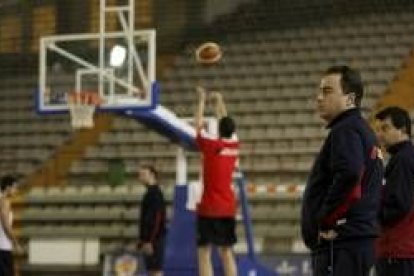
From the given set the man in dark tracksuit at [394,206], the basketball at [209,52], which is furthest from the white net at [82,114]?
the man in dark tracksuit at [394,206]

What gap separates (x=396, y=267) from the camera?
577 cm

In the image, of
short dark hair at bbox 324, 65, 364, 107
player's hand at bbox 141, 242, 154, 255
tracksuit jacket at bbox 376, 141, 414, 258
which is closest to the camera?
short dark hair at bbox 324, 65, 364, 107

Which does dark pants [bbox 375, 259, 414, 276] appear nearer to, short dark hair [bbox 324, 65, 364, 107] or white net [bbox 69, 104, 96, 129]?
short dark hair [bbox 324, 65, 364, 107]

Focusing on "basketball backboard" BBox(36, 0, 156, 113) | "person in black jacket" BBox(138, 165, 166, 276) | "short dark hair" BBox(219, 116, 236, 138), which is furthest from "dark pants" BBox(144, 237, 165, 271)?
"short dark hair" BBox(219, 116, 236, 138)

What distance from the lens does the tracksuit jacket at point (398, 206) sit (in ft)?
18.3

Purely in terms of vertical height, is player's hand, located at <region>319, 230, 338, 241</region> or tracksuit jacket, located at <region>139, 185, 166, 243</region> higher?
player's hand, located at <region>319, 230, 338, 241</region>

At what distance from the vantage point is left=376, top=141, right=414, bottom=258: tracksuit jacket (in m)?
5.57

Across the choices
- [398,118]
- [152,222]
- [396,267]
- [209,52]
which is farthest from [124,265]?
[398,118]

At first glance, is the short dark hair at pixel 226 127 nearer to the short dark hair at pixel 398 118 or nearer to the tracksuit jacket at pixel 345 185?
the short dark hair at pixel 398 118

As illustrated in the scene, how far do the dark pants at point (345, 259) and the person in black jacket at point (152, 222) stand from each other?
229 inches

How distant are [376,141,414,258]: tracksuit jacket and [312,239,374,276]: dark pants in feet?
2.64

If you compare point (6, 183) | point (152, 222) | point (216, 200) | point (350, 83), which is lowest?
point (152, 222)

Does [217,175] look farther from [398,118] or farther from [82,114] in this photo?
[398,118]

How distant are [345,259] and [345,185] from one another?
32 cm
